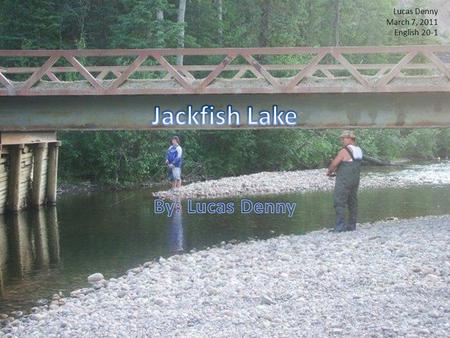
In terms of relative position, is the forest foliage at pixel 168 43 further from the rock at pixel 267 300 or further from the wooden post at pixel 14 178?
the rock at pixel 267 300

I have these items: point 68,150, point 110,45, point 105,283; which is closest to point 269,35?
point 110,45

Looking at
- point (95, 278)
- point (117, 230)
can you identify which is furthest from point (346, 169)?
point (117, 230)

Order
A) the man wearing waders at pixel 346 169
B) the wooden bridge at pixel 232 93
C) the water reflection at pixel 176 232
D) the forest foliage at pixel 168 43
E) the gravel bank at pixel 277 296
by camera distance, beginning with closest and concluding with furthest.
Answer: the gravel bank at pixel 277 296 < the man wearing waders at pixel 346 169 < the water reflection at pixel 176 232 < the wooden bridge at pixel 232 93 < the forest foliage at pixel 168 43

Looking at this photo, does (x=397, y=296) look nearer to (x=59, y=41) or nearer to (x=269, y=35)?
(x=59, y=41)

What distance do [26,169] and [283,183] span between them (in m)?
11.7

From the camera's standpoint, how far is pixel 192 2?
142 ft

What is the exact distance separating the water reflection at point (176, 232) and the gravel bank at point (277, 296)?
2073 mm

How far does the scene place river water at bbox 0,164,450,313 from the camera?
13.2 meters

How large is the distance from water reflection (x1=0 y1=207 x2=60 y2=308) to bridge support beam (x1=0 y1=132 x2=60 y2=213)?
0.89 metres

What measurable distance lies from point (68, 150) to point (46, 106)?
51.5ft

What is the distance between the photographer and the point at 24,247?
1636 centimetres

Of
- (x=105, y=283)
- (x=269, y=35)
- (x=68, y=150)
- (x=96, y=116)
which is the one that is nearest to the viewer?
(x=105, y=283)

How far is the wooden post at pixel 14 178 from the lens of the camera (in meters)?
22.2

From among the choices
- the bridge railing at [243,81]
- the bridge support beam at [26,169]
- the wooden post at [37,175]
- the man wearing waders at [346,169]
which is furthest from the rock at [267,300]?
the wooden post at [37,175]
